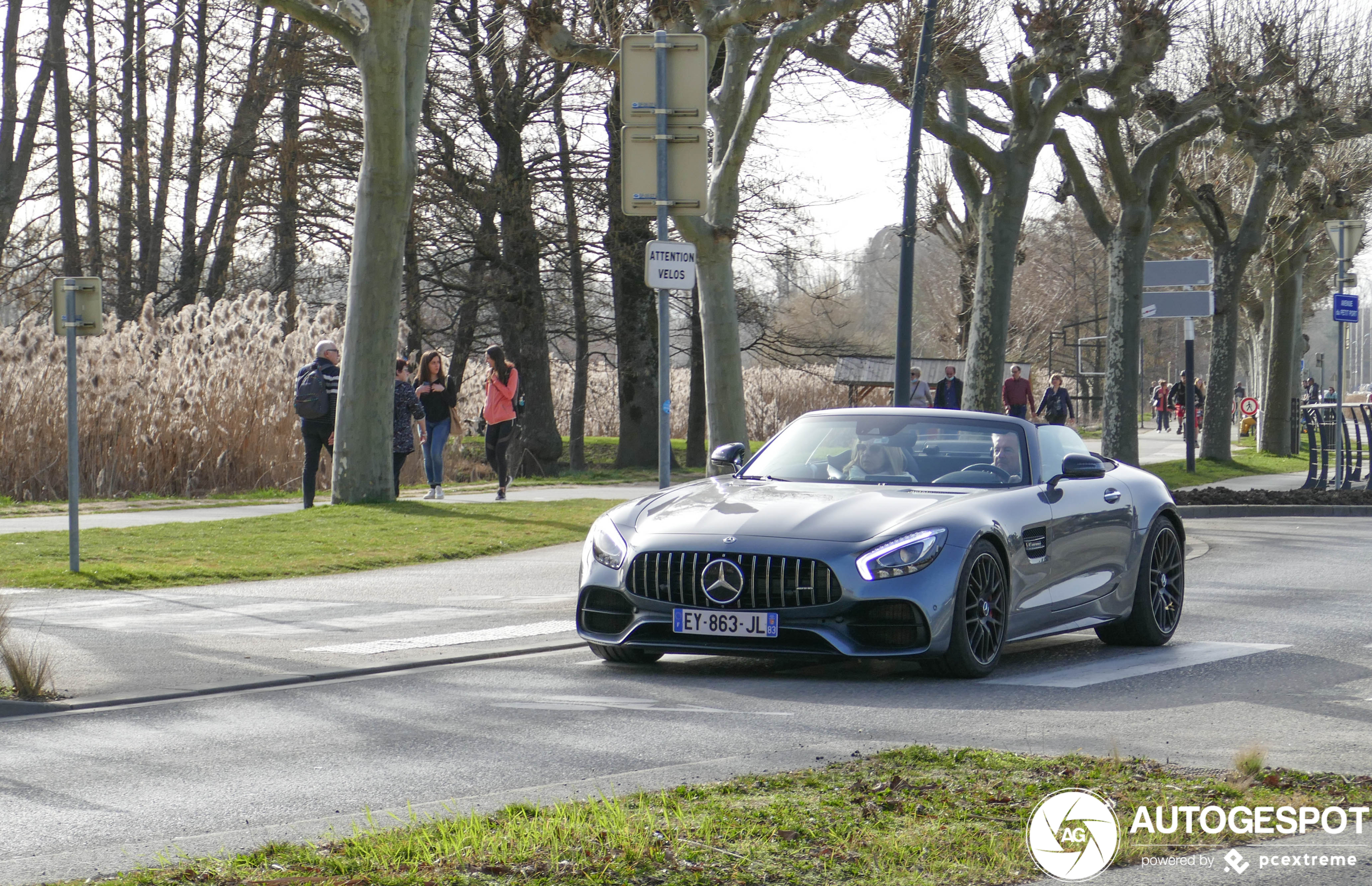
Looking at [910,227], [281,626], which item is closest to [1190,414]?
[910,227]

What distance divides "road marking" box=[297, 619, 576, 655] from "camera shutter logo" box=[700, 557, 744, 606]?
1.84 meters

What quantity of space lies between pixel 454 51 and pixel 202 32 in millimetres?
5908

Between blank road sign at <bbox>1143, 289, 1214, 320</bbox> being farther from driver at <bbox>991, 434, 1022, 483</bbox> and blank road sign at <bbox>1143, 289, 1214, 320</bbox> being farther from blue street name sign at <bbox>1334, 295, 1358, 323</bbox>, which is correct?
driver at <bbox>991, 434, 1022, 483</bbox>

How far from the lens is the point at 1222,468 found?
3216cm

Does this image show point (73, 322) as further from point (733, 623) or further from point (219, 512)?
point (733, 623)

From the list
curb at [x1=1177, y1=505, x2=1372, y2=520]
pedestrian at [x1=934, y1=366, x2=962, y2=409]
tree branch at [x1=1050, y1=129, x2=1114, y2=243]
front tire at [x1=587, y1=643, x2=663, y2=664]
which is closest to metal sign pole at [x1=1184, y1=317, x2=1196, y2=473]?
tree branch at [x1=1050, y1=129, x2=1114, y2=243]

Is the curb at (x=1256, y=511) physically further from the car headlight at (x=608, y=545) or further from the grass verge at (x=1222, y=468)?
the car headlight at (x=608, y=545)

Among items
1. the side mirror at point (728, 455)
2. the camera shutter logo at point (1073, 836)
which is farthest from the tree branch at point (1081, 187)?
the camera shutter logo at point (1073, 836)

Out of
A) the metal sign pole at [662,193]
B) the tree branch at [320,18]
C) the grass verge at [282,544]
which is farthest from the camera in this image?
the tree branch at [320,18]

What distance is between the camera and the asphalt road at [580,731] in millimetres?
5559

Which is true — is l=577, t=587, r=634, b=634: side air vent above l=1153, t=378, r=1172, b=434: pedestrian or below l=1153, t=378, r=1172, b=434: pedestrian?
below

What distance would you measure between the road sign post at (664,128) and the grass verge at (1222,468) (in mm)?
15418

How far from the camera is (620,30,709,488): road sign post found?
41.5 ft

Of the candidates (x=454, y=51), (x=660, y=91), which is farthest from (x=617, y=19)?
(x=454, y=51)
